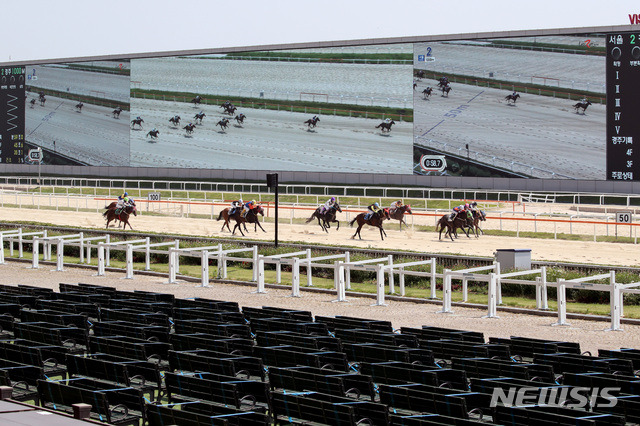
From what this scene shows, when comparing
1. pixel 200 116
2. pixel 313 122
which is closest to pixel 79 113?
pixel 200 116

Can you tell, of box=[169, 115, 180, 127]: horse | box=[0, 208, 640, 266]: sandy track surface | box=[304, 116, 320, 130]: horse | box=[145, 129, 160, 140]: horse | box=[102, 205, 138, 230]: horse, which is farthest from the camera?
Answer: box=[145, 129, 160, 140]: horse

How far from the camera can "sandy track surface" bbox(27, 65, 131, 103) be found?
64.8 m

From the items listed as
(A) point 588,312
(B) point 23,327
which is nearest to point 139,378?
(B) point 23,327

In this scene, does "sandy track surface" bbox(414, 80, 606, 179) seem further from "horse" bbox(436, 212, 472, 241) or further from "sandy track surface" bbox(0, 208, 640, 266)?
"horse" bbox(436, 212, 472, 241)

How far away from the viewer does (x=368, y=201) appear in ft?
129

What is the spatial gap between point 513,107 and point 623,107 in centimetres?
749

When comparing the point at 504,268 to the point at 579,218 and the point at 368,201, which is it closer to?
the point at 579,218

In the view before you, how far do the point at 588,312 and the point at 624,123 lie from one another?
91.4 feet

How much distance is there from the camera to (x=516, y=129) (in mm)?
48125

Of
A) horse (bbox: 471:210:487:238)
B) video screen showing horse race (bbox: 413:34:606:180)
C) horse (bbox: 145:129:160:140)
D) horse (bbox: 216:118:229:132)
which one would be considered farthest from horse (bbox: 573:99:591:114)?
horse (bbox: 145:129:160:140)

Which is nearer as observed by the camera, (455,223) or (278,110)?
(455,223)

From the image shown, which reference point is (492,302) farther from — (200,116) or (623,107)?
(200,116)

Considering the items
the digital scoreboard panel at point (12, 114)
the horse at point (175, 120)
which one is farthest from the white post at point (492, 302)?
the digital scoreboard panel at point (12, 114)

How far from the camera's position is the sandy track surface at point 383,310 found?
13.6m
